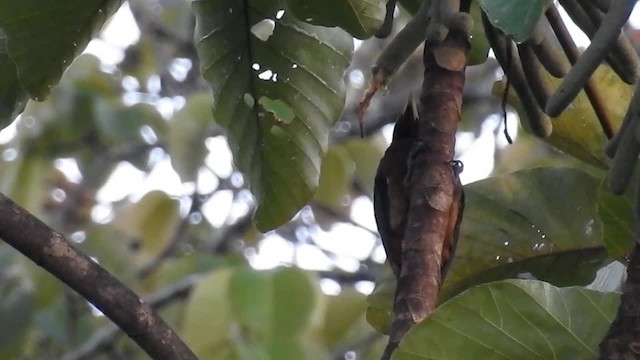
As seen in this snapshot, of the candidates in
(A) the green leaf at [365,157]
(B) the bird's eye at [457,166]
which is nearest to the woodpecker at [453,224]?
(B) the bird's eye at [457,166]

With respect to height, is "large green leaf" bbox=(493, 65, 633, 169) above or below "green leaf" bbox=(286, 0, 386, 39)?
below

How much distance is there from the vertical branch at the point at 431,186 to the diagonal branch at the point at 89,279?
0.10 meters

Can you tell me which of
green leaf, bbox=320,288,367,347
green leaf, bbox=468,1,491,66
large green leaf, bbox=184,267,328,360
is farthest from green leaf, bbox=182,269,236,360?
green leaf, bbox=468,1,491,66

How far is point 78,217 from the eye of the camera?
2.86 m

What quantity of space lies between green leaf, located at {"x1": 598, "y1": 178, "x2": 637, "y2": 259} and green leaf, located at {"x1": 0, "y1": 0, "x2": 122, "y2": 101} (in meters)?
0.28

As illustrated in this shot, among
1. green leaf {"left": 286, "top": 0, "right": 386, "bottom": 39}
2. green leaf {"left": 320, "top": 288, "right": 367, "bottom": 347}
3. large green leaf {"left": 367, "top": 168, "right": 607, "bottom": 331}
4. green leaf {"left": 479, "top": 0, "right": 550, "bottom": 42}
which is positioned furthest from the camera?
green leaf {"left": 320, "top": 288, "right": 367, "bottom": 347}

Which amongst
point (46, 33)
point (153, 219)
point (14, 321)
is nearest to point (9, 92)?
point (46, 33)

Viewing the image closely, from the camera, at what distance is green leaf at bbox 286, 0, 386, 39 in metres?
0.53

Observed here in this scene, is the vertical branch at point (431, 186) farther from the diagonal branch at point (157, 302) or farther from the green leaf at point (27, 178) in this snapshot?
the green leaf at point (27, 178)

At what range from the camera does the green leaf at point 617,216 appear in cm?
48

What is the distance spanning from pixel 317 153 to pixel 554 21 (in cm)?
20

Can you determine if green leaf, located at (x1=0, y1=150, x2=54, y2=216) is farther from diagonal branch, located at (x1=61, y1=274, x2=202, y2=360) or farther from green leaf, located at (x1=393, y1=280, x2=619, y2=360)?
green leaf, located at (x1=393, y1=280, x2=619, y2=360)

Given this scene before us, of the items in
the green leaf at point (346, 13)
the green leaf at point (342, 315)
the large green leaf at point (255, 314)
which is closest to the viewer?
the green leaf at point (346, 13)

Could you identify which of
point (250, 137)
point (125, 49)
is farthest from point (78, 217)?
point (250, 137)
